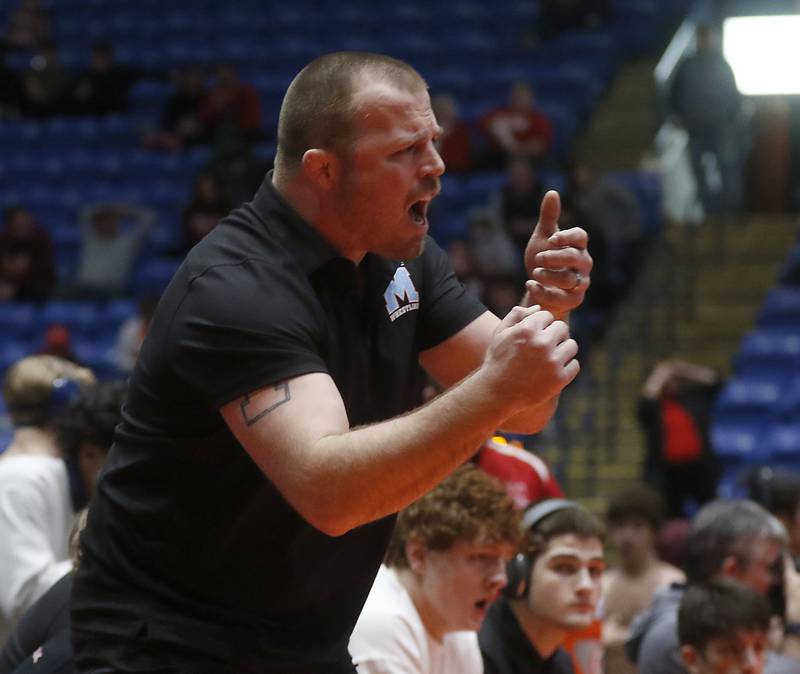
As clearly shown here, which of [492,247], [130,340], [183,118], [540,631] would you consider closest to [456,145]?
[492,247]

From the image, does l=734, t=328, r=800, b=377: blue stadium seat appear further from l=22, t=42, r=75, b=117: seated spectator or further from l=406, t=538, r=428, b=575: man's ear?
l=22, t=42, r=75, b=117: seated spectator

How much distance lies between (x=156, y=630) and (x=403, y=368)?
1.93 feet

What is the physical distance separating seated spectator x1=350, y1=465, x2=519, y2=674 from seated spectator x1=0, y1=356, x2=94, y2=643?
101 centimetres

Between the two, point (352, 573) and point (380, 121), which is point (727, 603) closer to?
point (352, 573)

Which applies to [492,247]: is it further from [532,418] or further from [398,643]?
[532,418]

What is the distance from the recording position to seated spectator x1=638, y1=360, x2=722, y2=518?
27.1 ft

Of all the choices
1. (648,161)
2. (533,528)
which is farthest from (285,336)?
(648,161)

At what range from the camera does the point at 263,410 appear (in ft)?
7.44

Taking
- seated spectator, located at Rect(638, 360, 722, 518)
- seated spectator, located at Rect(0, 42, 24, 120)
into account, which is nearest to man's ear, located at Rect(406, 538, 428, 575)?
seated spectator, located at Rect(638, 360, 722, 518)

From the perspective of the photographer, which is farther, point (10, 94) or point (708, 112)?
point (10, 94)

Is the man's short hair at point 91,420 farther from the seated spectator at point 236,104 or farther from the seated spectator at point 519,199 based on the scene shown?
the seated spectator at point 236,104

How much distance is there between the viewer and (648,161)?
39.8 ft

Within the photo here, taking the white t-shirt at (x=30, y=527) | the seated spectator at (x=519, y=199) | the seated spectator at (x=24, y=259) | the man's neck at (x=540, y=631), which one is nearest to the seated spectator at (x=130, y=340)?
the seated spectator at (x=24, y=259)

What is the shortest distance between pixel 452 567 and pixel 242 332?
158cm
